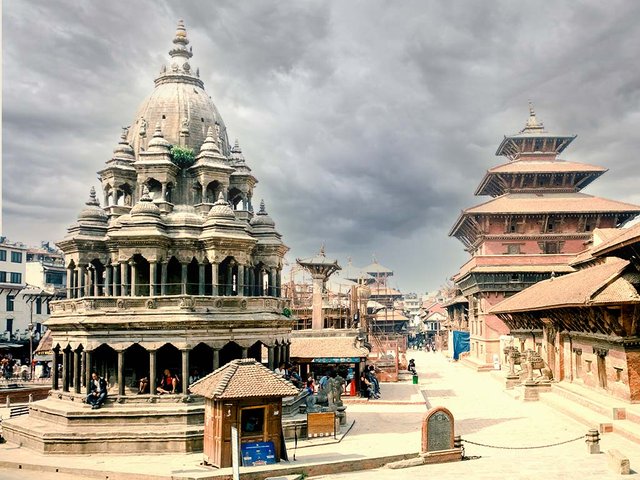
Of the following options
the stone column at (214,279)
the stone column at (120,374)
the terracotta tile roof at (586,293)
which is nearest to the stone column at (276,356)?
the stone column at (214,279)

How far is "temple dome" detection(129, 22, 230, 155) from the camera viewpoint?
100 ft

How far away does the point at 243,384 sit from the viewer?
19.5m

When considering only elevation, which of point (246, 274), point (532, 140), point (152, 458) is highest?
point (532, 140)

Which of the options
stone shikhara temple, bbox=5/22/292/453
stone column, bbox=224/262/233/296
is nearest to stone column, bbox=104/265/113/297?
stone shikhara temple, bbox=5/22/292/453

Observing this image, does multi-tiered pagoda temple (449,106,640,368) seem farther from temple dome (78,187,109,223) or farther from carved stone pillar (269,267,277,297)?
temple dome (78,187,109,223)

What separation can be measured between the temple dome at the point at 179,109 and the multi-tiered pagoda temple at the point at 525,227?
3094cm

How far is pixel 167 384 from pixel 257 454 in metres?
7.20

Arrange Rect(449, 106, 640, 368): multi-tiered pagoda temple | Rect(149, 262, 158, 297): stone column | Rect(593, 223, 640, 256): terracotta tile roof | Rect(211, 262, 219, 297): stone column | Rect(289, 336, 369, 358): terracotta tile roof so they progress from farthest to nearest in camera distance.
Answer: Rect(449, 106, 640, 368): multi-tiered pagoda temple < Rect(289, 336, 369, 358): terracotta tile roof < Rect(211, 262, 219, 297): stone column < Rect(149, 262, 158, 297): stone column < Rect(593, 223, 640, 256): terracotta tile roof

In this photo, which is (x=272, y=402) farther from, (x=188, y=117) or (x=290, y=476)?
(x=188, y=117)

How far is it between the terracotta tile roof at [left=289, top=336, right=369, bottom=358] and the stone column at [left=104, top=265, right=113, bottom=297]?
476 inches

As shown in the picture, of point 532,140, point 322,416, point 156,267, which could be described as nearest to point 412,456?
point 322,416

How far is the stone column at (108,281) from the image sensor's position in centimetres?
2831

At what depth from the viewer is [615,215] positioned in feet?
178

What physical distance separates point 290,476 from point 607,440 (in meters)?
11.8
